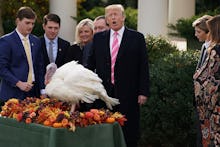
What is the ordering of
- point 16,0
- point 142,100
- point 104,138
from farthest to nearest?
1. point 16,0
2. point 142,100
3. point 104,138

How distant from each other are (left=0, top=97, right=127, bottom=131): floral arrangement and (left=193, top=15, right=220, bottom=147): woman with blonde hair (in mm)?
1132

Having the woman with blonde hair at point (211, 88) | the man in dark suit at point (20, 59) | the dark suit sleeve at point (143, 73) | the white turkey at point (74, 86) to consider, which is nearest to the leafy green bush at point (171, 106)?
the woman with blonde hair at point (211, 88)

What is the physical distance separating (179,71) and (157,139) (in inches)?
39.9

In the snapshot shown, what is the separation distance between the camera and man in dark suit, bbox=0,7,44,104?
7414mm

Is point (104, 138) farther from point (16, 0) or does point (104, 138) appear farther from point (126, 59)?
point (16, 0)

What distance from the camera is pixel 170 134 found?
8.50 meters

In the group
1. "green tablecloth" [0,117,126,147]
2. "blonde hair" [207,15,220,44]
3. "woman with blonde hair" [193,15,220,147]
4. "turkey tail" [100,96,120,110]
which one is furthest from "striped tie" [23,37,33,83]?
"blonde hair" [207,15,220,44]

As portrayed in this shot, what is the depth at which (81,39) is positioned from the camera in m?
8.04

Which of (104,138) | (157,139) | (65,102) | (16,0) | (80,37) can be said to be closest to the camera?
(104,138)

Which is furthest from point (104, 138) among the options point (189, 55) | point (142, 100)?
point (189, 55)

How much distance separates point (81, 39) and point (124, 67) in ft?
3.42

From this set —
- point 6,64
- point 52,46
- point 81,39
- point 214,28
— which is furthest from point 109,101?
point 52,46

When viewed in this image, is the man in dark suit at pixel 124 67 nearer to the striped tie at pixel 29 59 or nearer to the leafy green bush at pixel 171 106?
the striped tie at pixel 29 59

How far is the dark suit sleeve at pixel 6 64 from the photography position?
729 centimetres
